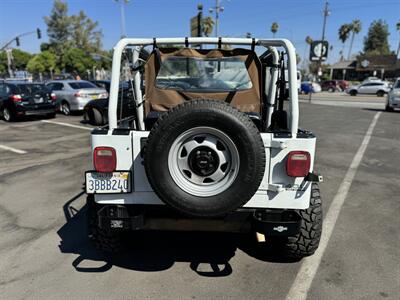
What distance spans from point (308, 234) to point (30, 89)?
45.2 ft

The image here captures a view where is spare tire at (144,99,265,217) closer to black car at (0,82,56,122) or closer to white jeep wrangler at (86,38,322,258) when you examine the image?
white jeep wrangler at (86,38,322,258)

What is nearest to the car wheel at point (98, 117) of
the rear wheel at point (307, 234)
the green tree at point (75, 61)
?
the rear wheel at point (307, 234)

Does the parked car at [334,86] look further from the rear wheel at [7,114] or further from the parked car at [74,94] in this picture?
the rear wheel at [7,114]

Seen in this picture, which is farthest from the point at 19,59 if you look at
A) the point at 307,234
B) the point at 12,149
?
the point at 307,234

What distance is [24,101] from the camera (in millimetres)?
13578

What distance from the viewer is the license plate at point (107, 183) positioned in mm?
2934

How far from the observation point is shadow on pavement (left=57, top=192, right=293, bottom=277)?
11.0ft

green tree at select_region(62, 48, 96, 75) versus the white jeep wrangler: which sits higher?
green tree at select_region(62, 48, 96, 75)

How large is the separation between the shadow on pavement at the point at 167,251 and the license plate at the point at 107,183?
2.72ft

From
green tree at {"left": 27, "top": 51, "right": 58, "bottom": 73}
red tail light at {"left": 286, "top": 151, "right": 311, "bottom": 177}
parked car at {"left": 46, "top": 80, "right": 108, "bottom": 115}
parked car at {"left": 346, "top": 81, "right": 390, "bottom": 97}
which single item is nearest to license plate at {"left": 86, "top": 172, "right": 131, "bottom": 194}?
red tail light at {"left": 286, "top": 151, "right": 311, "bottom": 177}

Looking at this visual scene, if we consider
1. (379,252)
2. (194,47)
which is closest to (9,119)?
(194,47)

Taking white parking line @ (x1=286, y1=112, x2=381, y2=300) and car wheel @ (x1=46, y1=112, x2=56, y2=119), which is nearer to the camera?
white parking line @ (x1=286, y1=112, x2=381, y2=300)

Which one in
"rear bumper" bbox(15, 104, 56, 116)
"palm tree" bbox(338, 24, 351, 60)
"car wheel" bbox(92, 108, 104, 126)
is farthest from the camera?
"palm tree" bbox(338, 24, 351, 60)

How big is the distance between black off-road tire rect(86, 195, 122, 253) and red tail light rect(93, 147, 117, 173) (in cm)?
51
